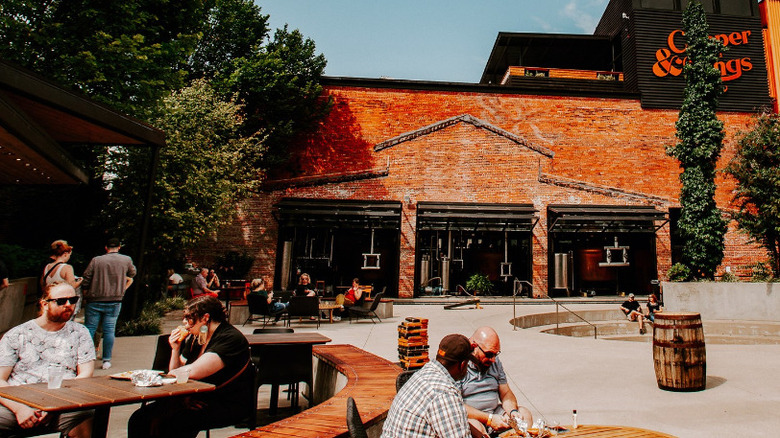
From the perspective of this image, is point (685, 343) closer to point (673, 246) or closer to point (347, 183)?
point (347, 183)

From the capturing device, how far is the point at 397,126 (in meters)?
20.5

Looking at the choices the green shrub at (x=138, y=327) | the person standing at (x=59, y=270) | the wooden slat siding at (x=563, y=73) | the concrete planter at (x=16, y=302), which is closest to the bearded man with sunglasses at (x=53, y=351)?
the person standing at (x=59, y=270)

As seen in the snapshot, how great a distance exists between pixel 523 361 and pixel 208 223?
10793mm

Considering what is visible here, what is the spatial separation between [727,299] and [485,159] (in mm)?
9962

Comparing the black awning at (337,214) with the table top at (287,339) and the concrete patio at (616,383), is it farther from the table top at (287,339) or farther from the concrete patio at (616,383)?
the table top at (287,339)

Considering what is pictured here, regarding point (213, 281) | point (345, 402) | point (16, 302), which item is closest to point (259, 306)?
point (213, 281)

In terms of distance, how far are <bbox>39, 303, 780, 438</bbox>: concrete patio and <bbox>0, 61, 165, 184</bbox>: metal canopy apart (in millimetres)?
Result: 3370

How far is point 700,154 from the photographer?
43.9 feet

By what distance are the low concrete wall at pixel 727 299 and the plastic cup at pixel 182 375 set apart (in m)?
13.3

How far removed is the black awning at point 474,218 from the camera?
17531mm

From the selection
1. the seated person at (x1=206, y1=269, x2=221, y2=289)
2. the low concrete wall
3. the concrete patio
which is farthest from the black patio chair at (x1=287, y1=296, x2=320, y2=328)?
the low concrete wall

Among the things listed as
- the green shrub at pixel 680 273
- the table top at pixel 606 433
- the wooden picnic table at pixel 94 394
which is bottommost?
the table top at pixel 606 433

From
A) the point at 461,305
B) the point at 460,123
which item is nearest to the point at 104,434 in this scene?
the point at 461,305

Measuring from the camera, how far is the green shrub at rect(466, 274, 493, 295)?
17.8m
